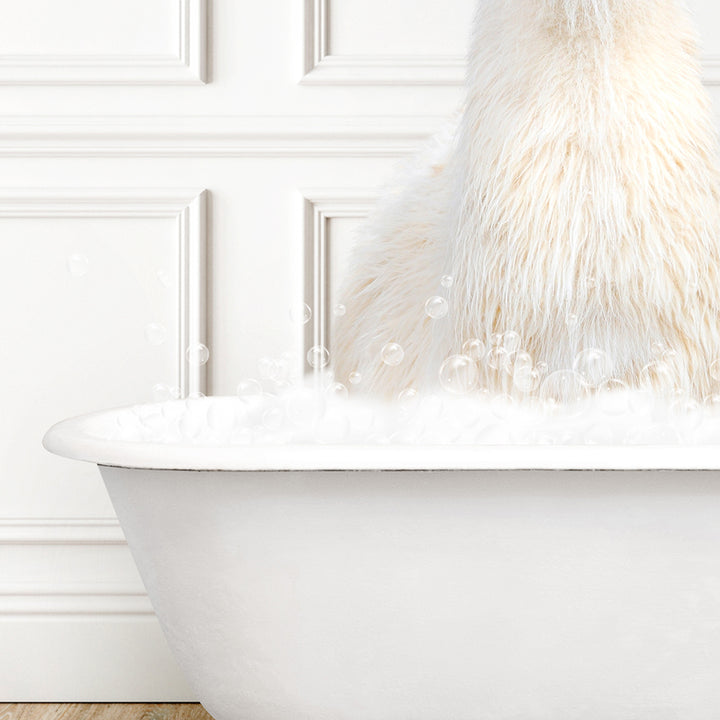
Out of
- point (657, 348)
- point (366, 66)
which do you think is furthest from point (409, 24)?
point (657, 348)

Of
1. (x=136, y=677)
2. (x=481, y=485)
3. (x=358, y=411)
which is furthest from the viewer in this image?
(x=136, y=677)

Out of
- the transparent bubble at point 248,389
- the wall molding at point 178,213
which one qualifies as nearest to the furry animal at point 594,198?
the transparent bubble at point 248,389

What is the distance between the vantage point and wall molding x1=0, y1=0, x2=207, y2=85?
55.1 inches

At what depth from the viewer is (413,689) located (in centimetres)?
77

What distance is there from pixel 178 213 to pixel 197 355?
217mm

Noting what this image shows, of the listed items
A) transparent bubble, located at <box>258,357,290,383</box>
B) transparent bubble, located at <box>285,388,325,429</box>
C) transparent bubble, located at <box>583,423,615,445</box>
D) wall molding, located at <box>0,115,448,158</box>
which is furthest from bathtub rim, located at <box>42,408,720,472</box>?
wall molding, located at <box>0,115,448,158</box>

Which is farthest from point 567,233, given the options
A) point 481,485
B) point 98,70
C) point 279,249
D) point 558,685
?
point 98,70

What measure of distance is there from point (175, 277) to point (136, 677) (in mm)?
572

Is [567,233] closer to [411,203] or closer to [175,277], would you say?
[411,203]

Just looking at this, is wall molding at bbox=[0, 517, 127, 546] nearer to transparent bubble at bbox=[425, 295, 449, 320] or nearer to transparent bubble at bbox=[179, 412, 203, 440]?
transparent bubble at bbox=[179, 412, 203, 440]

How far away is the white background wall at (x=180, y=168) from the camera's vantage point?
1.40m

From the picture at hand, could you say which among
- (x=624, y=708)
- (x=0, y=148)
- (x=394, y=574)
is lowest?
(x=624, y=708)

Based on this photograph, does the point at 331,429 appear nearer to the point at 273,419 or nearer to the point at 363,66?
the point at 273,419

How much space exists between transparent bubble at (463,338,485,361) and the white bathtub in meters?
0.18
